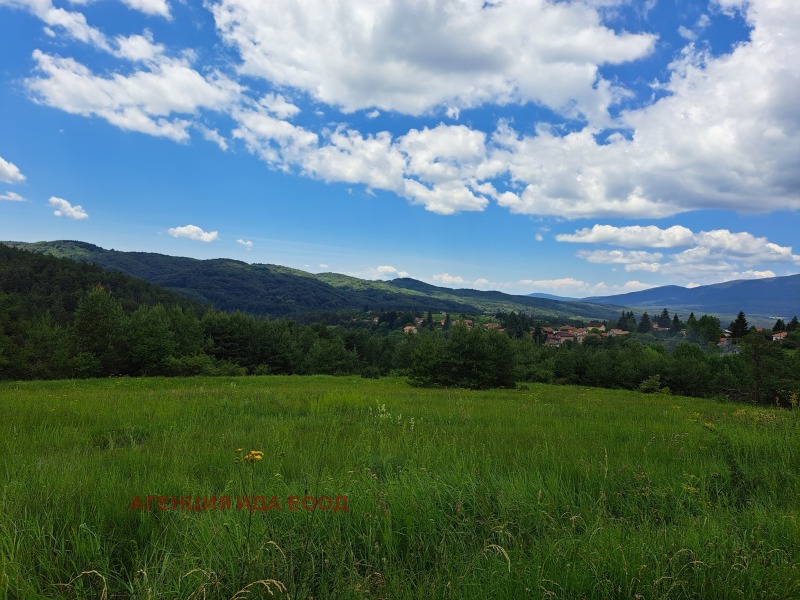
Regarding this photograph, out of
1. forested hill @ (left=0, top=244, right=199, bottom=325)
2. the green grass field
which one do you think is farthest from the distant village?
the green grass field

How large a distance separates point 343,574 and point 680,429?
676cm

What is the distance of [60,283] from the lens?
109 m

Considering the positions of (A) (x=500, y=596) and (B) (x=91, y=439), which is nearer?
(A) (x=500, y=596)

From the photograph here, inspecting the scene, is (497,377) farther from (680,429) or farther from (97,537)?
(97,537)

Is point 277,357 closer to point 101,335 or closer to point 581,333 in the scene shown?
point 101,335

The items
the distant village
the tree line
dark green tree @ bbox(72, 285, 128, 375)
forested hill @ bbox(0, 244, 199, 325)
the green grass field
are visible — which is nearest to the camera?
the green grass field

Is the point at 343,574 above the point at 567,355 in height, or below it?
above

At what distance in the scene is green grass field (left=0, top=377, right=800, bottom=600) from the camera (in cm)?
201

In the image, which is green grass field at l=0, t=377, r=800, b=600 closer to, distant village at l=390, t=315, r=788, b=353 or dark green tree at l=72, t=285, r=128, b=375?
dark green tree at l=72, t=285, r=128, b=375

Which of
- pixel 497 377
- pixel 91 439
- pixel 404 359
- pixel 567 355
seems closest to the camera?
pixel 91 439

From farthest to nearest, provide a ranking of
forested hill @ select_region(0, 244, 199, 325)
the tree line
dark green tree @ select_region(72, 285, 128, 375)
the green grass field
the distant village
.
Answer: the distant village < forested hill @ select_region(0, 244, 199, 325) < dark green tree @ select_region(72, 285, 128, 375) < the tree line < the green grass field

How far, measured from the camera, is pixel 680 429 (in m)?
6.59

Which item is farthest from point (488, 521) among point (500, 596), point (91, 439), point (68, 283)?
point (68, 283)

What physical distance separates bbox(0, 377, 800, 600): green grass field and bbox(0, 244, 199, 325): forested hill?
105321 mm
